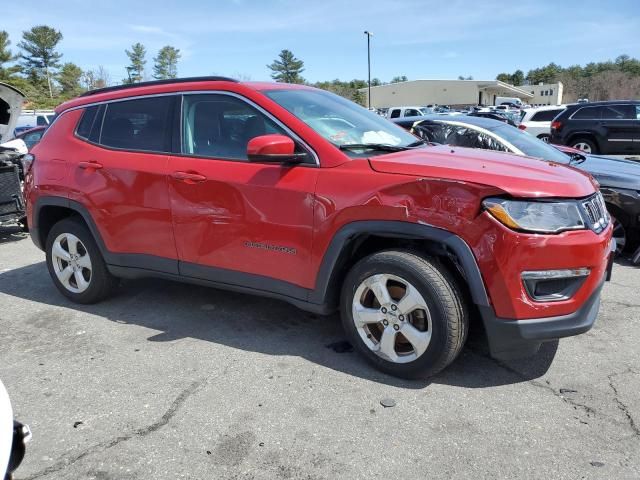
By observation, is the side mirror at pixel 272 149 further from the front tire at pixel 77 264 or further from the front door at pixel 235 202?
the front tire at pixel 77 264

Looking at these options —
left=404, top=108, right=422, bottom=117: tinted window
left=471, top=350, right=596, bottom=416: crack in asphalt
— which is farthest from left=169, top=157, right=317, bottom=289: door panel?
left=404, top=108, right=422, bottom=117: tinted window

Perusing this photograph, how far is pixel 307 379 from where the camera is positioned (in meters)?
3.23

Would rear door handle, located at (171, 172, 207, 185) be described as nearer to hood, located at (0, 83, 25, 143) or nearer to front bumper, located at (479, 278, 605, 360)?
front bumper, located at (479, 278, 605, 360)

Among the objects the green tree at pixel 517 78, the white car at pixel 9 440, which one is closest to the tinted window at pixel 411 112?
the white car at pixel 9 440

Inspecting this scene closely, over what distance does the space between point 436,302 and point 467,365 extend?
72cm

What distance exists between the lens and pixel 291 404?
2.96 meters

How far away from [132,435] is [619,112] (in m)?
15.0

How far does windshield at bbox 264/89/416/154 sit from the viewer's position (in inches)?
137

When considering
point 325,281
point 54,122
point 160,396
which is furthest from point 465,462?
point 54,122

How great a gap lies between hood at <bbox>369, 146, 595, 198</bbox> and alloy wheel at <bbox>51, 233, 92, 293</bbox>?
2.79 metres

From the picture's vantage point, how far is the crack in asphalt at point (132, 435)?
2465 millimetres

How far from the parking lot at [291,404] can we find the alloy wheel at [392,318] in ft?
0.65

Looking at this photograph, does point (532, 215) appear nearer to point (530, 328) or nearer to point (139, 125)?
point (530, 328)

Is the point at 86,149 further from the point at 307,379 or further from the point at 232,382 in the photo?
the point at 307,379
